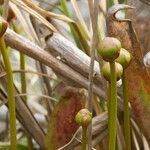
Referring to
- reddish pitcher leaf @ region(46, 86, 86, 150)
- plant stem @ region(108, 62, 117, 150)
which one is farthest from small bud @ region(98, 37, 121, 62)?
reddish pitcher leaf @ region(46, 86, 86, 150)

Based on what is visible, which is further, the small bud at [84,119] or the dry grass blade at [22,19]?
the dry grass blade at [22,19]

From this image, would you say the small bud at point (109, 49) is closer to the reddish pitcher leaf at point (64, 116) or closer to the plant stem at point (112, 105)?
the plant stem at point (112, 105)

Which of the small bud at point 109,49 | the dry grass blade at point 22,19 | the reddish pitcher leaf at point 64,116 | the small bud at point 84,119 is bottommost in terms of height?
the small bud at point 84,119

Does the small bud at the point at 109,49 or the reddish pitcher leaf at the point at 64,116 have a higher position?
the reddish pitcher leaf at the point at 64,116

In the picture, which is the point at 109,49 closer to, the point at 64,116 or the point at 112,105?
the point at 112,105

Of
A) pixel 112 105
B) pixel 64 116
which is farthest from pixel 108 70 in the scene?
pixel 64 116

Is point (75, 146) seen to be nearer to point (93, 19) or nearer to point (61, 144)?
point (61, 144)

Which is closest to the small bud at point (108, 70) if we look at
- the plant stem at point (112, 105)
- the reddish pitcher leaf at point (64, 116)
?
the plant stem at point (112, 105)
